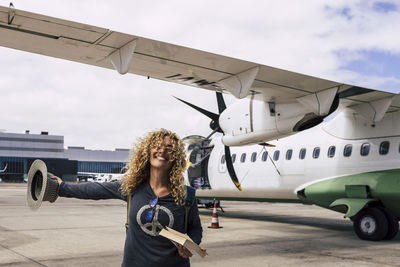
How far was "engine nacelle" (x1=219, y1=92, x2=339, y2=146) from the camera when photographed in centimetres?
988

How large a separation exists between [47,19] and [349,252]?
6964mm

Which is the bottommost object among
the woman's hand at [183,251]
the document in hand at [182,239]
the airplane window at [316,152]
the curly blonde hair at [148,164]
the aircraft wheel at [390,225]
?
the aircraft wheel at [390,225]

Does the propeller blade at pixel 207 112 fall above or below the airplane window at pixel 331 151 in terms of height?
above

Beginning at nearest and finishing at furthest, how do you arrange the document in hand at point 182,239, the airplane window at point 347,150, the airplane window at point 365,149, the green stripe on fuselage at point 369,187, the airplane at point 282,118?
the document in hand at point 182,239
the airplane at point 282,118
the green stripe on fuselage at point 369,187
the airplane window at point 365,149
the airplane window at point 347,150

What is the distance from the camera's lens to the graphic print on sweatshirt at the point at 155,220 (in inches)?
114

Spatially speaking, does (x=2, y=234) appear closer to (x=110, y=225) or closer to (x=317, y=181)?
(x=110, y=225)

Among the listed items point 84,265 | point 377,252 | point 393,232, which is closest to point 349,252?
point 377,252

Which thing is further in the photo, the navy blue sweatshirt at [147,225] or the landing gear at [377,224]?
the landing gear at [377,224]

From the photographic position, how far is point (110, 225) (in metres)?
13.1

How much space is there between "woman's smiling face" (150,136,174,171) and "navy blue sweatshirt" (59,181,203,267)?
6.6 inches

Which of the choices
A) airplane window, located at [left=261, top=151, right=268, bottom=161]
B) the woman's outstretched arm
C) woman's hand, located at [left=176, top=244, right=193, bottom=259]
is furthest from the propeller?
woman's hand, located at [left=176, top=244, right=193, bottom=259]

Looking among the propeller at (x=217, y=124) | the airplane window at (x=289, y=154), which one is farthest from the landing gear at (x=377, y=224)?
the propeller at (x=217, y=124)

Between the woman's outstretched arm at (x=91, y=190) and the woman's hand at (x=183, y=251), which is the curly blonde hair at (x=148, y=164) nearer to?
the woman's outstretched arm at (x=91, y=190)

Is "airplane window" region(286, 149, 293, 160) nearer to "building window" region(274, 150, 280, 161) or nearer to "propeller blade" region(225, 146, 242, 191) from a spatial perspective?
"building window" region(274, 150, 280, 161)
